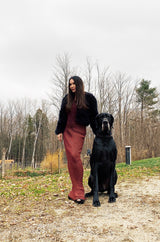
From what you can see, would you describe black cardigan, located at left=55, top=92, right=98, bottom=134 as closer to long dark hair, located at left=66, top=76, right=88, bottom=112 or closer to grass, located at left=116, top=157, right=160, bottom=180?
long dark hair, located at left=66, top=76, right=88, bottom=112

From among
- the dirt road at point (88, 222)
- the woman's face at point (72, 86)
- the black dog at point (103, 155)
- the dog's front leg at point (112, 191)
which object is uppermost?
the woman's face at point (72, 86)

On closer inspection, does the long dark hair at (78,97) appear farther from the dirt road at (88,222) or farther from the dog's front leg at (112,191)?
the dirt road at (88,222)

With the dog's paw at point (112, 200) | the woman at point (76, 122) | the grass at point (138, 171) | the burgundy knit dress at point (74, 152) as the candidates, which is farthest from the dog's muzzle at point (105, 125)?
the grass at point (138, 171)

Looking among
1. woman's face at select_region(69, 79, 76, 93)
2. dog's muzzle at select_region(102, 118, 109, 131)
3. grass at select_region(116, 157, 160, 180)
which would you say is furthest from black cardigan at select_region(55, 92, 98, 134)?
grass at select_region(116, 157, 160, 180)

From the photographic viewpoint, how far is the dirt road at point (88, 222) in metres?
1.99

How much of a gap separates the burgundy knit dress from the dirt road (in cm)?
23

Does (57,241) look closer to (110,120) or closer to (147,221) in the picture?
(147,221)

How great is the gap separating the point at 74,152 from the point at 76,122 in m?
0.51

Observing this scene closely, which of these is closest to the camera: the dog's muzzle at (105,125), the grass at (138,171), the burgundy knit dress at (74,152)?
the dog's muzzle at (105,125)

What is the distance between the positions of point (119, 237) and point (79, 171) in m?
1.42

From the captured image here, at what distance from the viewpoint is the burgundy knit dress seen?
127 inches

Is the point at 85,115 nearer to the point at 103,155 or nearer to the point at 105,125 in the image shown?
the point at 105,125

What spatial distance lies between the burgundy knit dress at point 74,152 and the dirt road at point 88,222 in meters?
0.23

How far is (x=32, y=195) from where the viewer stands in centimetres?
382
